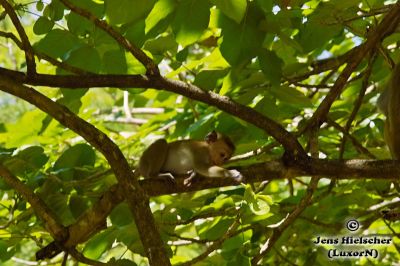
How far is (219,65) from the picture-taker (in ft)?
8.00

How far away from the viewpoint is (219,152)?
2.80 meters

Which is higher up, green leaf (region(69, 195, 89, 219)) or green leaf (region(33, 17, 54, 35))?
green leaf (region(33, 17, 54, 35))

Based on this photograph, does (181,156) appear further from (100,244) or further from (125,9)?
(125,9)

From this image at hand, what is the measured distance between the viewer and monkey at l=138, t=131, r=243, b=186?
2.75 meters

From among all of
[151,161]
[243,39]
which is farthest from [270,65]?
[151,161]

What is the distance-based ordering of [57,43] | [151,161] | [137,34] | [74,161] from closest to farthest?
[137,34] → [57,43] → [74,161] → [151,161]

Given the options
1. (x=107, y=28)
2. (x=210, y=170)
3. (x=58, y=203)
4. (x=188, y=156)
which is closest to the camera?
(x=107, y=28)

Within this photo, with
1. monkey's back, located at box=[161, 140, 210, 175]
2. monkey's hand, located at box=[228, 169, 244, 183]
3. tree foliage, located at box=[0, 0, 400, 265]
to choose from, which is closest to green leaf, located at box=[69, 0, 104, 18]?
tree foliage, located at box=[0, 0, 400, 265]

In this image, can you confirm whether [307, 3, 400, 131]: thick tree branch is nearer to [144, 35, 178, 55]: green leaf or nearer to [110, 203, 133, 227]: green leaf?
[144, 35, 178, 55]: green leaf

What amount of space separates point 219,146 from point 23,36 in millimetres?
1194

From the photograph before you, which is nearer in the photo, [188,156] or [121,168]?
[121,168]

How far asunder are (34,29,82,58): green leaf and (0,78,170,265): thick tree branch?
0.24m

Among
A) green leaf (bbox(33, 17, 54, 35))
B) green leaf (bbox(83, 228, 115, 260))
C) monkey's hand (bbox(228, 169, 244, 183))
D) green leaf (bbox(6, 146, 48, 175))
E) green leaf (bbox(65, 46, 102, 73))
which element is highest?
green leaf (bbox(33, 17, 54, 35))

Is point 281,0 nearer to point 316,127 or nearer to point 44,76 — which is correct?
point 316,127
